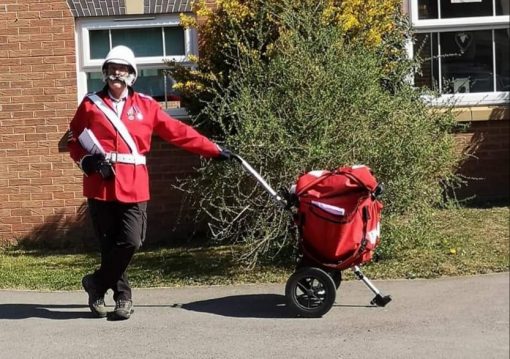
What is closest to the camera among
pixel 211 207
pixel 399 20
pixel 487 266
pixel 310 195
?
pixel 310 195

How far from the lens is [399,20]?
341 inches

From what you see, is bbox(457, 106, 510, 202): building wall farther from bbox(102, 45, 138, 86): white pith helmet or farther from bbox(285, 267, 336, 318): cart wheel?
bbox(102, 45, 138, 86): white pith helmet

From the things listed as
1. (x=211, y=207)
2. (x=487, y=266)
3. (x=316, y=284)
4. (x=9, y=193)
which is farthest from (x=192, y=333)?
(x=9, y=193)

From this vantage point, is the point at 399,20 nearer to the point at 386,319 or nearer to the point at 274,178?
the point at 274,178

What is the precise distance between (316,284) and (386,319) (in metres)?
0.58

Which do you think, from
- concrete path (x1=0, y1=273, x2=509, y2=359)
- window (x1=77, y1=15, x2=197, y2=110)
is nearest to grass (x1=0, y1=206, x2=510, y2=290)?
concrete path (x1=0, y1=273, x2=509, y2=359)

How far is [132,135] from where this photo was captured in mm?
5363

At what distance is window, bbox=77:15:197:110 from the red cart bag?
13.5 ft

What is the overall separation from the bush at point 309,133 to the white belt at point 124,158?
1.15m

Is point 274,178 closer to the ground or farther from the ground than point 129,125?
closer to the ground

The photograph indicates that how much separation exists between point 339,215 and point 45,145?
4.90 m

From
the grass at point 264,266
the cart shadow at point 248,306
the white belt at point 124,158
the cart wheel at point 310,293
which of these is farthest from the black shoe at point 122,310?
the cart wheel at point 310,293

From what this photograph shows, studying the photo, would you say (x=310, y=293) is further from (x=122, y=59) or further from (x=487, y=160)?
(x=487, y=160)

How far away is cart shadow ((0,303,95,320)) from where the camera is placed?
227 inches
